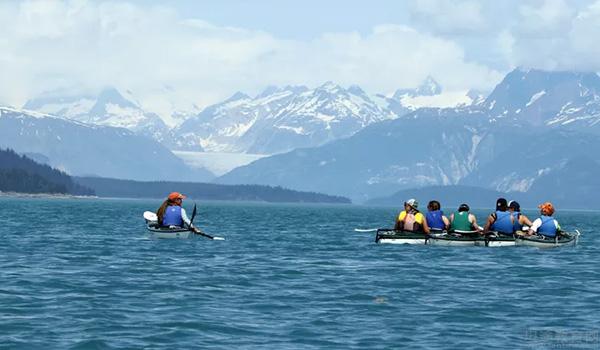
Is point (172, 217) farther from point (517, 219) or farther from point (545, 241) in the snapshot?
point (545, 241)

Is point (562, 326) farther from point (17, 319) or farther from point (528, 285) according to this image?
point (17, 319)

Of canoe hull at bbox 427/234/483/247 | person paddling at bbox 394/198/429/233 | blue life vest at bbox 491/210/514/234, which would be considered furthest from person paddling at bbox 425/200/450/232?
blue life vest at bbox 491/210/514/234

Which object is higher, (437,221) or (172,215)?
(437,221)

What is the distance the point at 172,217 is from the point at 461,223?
18.5m

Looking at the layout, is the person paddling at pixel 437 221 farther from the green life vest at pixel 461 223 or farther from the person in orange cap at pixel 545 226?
the person in orange cap at pixel 545 226

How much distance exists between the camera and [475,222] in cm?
7356

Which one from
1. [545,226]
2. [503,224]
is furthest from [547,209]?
[503,224]

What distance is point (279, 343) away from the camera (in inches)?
1299

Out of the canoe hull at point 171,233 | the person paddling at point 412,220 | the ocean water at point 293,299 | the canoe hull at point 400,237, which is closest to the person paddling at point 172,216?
the canoe hull at point 171,233

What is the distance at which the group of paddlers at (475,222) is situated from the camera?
2857 inches

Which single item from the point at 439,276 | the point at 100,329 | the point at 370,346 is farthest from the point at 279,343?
the point at 439,276

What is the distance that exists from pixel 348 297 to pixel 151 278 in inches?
388

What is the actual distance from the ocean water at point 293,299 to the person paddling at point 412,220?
4.27m

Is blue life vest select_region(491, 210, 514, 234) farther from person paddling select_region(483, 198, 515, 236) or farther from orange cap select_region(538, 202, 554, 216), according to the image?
orange cap select_region(538, 202, 554, 216)
